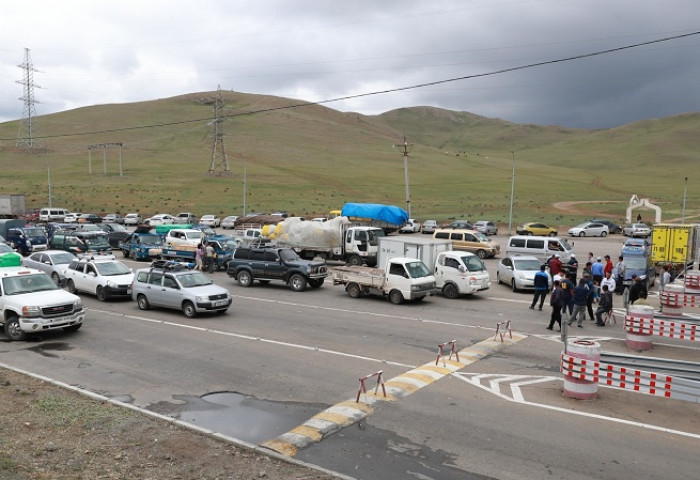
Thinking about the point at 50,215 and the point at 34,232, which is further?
the point at 50,215

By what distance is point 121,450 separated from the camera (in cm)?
859

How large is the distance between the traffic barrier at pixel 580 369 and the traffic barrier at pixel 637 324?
452 centimetres

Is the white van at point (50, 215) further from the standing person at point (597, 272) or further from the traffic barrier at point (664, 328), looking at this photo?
the traffic barrier at point (664, 328)

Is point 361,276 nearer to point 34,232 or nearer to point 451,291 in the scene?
point 451,291

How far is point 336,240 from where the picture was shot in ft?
104

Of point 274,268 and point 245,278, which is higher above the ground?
point 274,268

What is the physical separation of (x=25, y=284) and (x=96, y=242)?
19.3m

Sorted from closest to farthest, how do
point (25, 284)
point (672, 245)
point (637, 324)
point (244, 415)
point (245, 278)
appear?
point (244, 415)
point (637, 324)
point (25, 284)
point (245, 278)
point (672, 245)

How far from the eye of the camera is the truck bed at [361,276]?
73.0ft

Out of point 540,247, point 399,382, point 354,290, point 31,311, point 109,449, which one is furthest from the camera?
point 540,247

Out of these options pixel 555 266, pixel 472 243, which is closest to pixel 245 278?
pixel 555 266

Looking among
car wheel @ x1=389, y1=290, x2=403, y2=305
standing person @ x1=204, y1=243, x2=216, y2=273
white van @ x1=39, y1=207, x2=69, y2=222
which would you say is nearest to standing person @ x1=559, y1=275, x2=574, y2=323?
car wheel @ x1=389, y1=290, x2=403, y2=305

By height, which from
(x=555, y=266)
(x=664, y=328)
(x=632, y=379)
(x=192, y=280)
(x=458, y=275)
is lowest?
(x=632, y=379)

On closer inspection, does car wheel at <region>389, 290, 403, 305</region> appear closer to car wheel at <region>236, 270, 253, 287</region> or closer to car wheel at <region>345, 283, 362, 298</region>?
car wheel at <region>345, 283, 362, 298</region>
